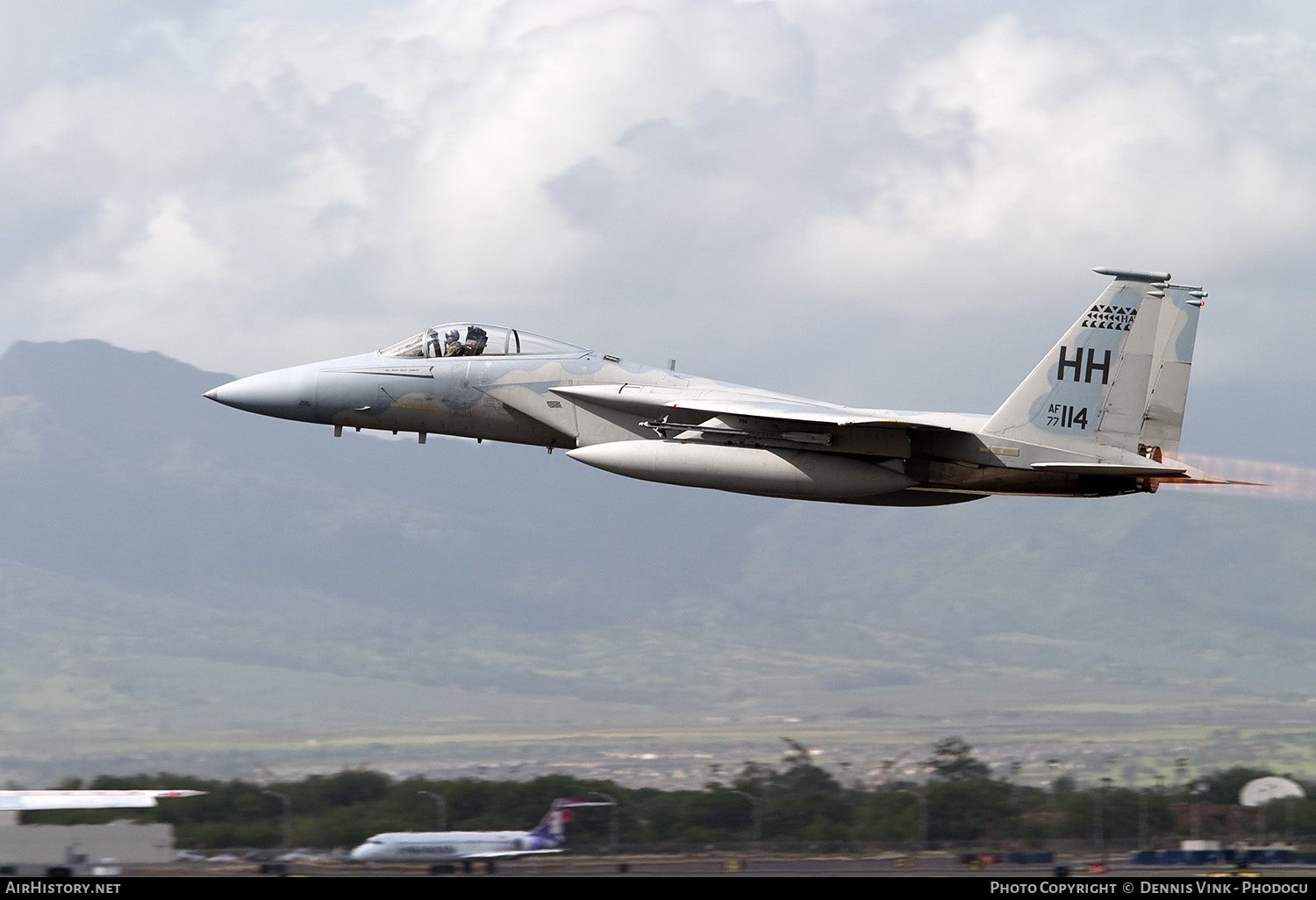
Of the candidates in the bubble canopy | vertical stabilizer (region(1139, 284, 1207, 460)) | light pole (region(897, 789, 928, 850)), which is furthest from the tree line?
vertical stabilizer (region(1139, 284, 1207, 460))

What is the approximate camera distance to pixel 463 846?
32.0m

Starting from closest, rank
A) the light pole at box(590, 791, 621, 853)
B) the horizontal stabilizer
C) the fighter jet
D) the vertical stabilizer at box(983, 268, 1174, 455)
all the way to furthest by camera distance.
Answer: the horizontal stabilizer → the vertical stabilizer at box(983, 268, 1174, 455) → the fighter jet → the light pole at box(590, 791, 621, 853)

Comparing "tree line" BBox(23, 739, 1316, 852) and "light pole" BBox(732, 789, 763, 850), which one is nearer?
"tree line" BBox(23, 739, 1316, 852)

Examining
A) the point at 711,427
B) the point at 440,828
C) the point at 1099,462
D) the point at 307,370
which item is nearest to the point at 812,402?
the point at 711,427

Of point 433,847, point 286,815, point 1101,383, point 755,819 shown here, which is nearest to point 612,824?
point 755,819

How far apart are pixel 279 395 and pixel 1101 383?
45.1 feet

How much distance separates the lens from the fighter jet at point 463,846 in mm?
31297

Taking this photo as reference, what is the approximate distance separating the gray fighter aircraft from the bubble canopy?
0.32 meters

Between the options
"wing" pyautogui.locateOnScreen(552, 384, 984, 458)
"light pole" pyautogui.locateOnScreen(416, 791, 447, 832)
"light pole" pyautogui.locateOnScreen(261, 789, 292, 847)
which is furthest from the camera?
"light pole" pyautogui.locateOnScreen(416, 791, 447, 832)

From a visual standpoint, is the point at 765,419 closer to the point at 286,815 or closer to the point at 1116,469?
the point at 1116,469

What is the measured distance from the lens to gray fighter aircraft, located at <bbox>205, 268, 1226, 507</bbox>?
2380 cm

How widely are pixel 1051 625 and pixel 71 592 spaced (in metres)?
94.8

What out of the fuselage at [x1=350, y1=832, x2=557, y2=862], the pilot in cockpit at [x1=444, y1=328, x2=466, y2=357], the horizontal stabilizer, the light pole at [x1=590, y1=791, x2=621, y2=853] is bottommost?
the fuselage at [x1=350, y1=832, x2=557, y2=862]

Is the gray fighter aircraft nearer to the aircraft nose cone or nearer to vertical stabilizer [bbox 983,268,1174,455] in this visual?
vertical stabilizer [bbox 983,268,1174,455]
